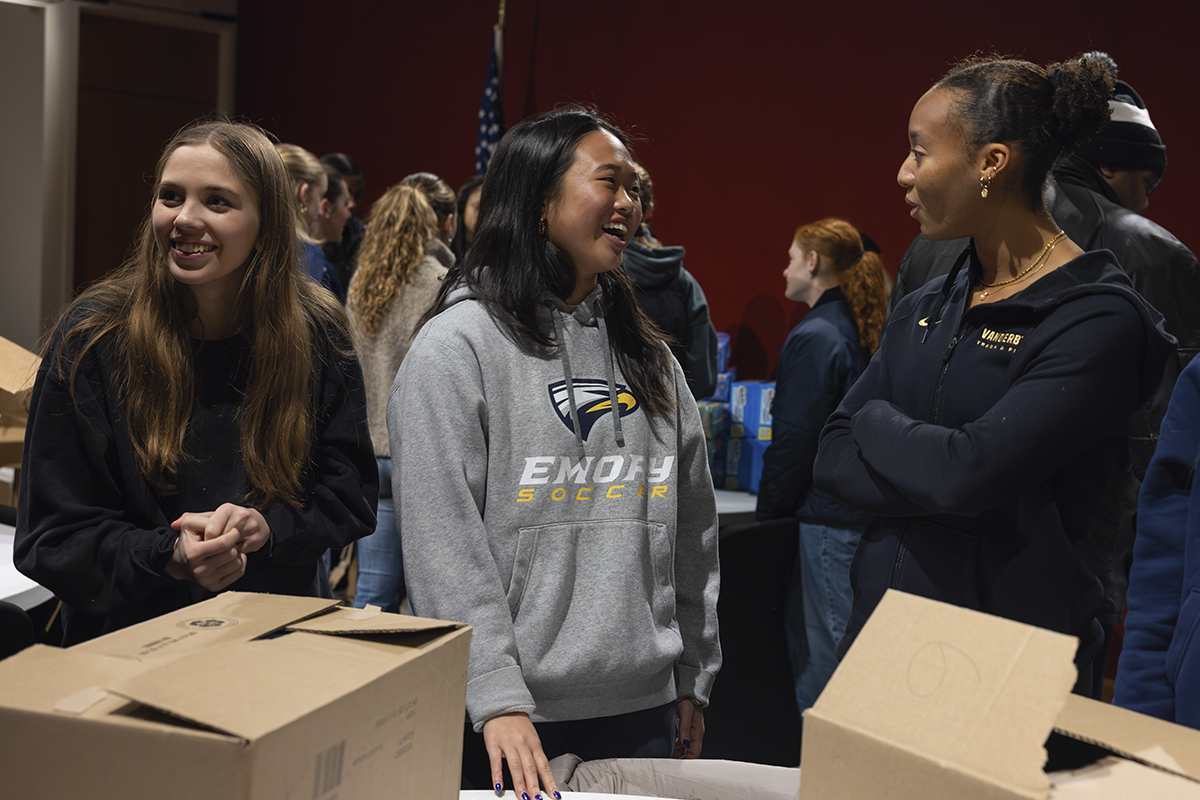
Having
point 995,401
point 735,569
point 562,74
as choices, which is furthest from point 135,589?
point 562,74

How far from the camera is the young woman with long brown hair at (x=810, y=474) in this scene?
2.97 metres

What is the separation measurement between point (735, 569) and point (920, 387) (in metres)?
1.60

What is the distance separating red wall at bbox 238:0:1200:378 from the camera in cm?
324

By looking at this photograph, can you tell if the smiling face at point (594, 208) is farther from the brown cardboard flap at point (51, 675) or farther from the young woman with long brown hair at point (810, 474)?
the young woman with long brown hair at point (810, 474)

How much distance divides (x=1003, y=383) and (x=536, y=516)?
67 cm

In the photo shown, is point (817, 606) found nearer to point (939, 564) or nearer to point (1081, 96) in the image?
point (939, 564)

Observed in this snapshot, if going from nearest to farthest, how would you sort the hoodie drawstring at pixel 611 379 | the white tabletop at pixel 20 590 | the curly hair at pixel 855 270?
1. the hoodie drawstring at pixel 611 379
2. the white tabletop at pixel 20 590
3. the curly hair at pixel 855 270

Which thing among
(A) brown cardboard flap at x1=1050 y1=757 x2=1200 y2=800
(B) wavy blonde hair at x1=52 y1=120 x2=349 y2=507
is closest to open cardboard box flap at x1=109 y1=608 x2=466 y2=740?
(A) brown cardboard flap at x1=1050 y1=757 x2=1200 y2=800

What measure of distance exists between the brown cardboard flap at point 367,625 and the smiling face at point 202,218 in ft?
2.59

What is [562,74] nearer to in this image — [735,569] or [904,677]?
[735,569]

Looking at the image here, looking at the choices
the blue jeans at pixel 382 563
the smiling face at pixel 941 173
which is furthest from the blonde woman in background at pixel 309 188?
the smiling face at pixel 941 173

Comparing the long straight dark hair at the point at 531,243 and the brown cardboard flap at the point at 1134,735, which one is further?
the long straight dark hair at the point at 531,243

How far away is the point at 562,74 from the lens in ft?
18.2

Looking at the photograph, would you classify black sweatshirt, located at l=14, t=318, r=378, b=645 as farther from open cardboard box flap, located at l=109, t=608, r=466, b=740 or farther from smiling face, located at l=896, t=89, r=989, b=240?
smiling face, located at l=896, t=89, r=989, b=240
